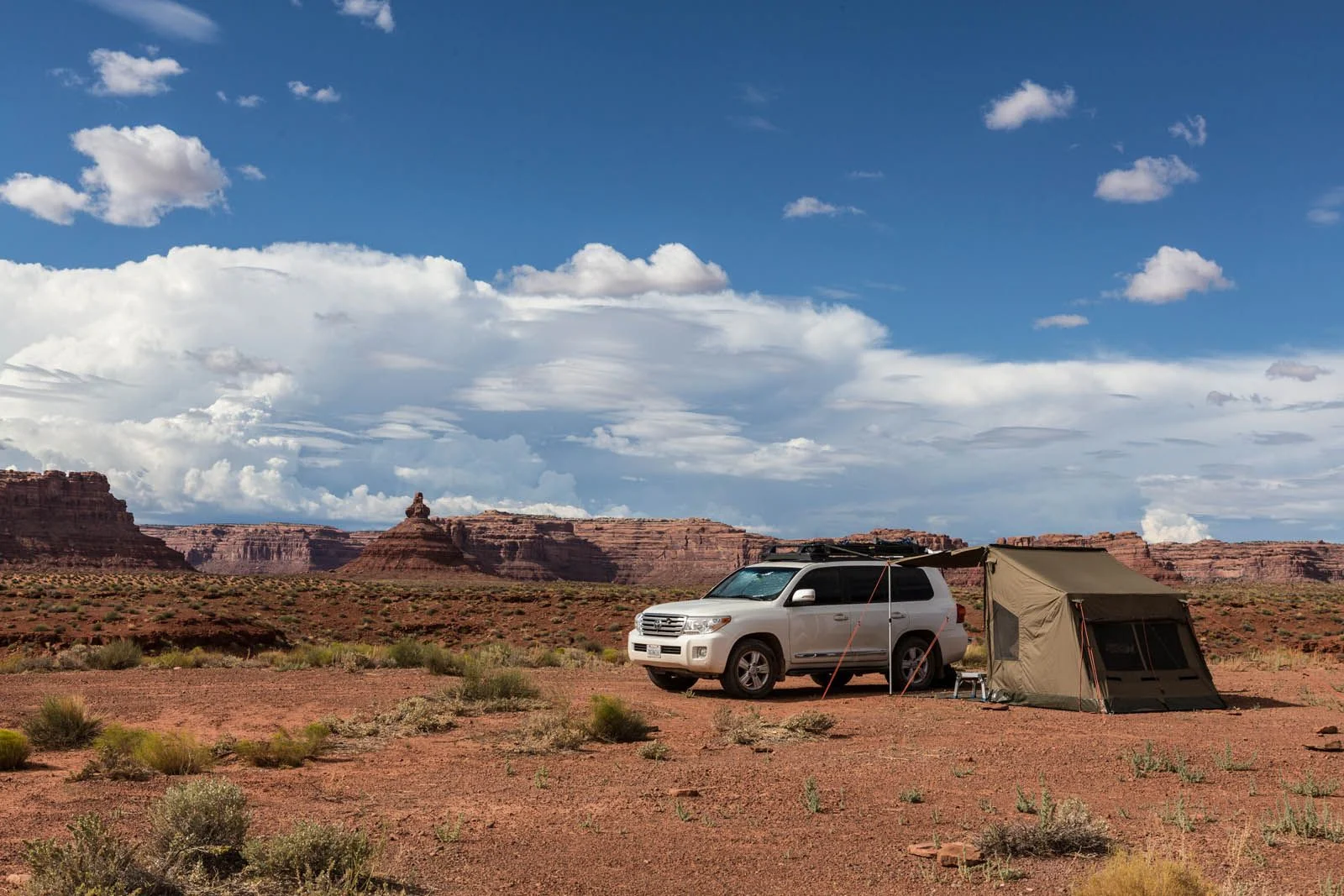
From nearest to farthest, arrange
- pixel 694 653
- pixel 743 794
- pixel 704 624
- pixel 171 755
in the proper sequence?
pixel 743 794 < pixel 171 755 < pixel 694 653 < pixel 704 624

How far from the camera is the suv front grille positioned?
1534 centimetres

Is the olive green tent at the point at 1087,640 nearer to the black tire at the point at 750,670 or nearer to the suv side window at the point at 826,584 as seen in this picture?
the suv side window at the point at 826,584

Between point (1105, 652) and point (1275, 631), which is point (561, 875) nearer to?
point (1105, 652)

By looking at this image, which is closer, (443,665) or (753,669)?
(753,669)

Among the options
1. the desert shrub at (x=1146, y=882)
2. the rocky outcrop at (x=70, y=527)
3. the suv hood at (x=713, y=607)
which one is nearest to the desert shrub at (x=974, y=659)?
the suv hood at (x=713, y=607)

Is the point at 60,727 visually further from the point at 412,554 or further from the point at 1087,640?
the point at 412,554

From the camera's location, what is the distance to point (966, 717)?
44.5 ft

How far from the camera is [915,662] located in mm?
16438

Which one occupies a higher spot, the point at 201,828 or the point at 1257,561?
the point at 1257,561

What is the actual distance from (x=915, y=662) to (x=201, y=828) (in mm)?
11862

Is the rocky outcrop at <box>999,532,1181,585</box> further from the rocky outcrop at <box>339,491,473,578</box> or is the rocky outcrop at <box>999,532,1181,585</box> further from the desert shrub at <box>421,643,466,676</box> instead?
the desert shrub at <box>421,643,466,676</box>

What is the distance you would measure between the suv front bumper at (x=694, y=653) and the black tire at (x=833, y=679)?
1896 mm

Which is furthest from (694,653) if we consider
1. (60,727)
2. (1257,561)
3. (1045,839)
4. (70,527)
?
(1257,561)

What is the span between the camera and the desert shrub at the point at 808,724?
12.2 m
